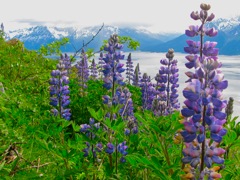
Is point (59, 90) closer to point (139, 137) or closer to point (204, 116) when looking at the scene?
point (139, 137)

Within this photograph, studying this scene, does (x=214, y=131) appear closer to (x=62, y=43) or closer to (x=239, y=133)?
(x=239, y=133)

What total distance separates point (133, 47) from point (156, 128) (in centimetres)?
771

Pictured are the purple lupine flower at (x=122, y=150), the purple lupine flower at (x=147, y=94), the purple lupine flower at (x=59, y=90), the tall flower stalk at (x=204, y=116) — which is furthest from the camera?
the purple lupine flower at (x=147, y=94)

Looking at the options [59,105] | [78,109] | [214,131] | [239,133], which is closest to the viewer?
[214,131]

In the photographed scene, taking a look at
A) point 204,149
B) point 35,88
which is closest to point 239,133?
point 204,149

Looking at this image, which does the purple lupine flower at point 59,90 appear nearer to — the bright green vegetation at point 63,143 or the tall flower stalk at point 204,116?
the bright green vegetation at point 63,143

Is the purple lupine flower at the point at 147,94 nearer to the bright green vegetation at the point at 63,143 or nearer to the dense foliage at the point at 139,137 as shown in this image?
the bright green vegetation at the point at 63,143

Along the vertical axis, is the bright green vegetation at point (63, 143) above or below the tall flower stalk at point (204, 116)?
below

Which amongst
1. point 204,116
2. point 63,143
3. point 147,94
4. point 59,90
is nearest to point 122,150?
point 63,143

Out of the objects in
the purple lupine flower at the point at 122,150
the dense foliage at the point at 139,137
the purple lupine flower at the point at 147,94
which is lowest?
the purple lupine flower at the point at 147,94

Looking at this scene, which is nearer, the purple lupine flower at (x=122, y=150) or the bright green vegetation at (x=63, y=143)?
the bright green vegetation at (x=63, y=143)

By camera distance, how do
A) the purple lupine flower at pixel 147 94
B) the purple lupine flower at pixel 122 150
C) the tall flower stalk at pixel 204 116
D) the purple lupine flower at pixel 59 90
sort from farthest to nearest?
the purple lupine flower at pixel 147 94, the purple lupine flower at pixel 59 90, the purple lupine flower at pixel 122 150, the tall flower stalk at pixel 204 116

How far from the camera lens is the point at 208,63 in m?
1.63

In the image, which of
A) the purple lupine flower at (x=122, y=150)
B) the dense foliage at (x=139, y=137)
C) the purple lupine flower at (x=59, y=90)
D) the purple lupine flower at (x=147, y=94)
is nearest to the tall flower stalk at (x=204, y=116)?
the dense foliage at (x=139, y=137)
